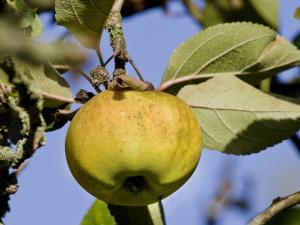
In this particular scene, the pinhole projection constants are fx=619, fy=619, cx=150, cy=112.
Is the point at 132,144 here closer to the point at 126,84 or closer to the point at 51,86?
the point at 126,84

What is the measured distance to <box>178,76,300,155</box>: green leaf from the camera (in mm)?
1153

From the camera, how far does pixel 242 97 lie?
1.16 meters

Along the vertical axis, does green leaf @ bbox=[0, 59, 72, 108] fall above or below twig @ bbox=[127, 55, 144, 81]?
below

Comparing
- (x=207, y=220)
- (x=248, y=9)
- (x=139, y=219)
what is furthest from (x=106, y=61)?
(x=248, y=9)

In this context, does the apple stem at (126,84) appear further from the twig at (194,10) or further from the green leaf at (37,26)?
the twig at (194,10)

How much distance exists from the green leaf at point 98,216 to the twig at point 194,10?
93 cm

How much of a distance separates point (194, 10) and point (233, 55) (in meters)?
1.03

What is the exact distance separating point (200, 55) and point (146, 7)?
0.91 metres

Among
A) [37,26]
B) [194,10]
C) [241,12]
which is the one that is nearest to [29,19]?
[37,26]

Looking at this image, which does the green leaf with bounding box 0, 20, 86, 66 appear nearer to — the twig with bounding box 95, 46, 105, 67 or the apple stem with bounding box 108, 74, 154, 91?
the apple stem with bounding box 108, 74, 154, 91

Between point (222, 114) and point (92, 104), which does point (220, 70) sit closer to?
point (222, 114)

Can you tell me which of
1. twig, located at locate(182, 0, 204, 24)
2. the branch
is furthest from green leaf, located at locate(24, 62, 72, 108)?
twig, located at locate(182, 0, 204, 24)

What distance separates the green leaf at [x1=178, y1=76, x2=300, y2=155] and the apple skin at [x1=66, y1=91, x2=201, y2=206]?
20 centimetres

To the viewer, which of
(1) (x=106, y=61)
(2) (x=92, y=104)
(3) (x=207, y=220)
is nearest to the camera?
(2) (x=92, y=104)
